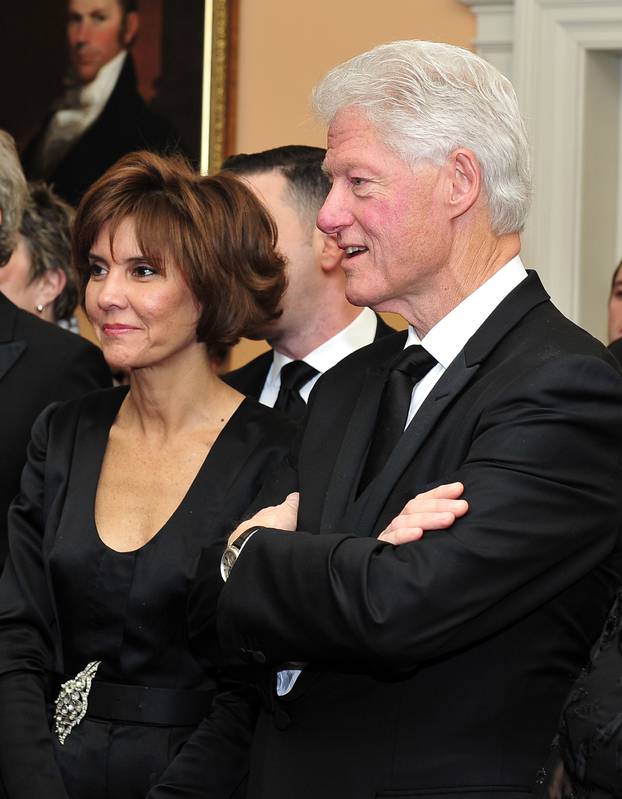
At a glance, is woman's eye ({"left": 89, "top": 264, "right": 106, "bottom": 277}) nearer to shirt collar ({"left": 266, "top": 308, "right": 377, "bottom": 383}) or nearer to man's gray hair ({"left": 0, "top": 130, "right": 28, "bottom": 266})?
man's gray hair ({"left": 0, "top": 130, "right": 28, "bottom": 266})

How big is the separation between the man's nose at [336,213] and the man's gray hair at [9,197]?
1524 mm

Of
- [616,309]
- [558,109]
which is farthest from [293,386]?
[558,109]

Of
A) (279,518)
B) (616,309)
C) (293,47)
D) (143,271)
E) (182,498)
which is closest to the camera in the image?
(279,518)

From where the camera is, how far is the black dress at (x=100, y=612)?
2928mm

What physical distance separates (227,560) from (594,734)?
0.81m

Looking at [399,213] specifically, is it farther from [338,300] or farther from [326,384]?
[338,300]

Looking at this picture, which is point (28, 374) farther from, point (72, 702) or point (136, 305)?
point (72, 702)

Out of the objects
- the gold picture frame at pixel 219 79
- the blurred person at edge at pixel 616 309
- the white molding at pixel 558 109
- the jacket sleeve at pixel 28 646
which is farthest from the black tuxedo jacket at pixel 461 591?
the gold picture frame at pixel 219 79

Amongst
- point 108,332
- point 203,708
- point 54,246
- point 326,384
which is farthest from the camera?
point 54,246

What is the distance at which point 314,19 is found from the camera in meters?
6.06

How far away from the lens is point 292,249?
4086 mm

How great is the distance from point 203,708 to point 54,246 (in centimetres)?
253

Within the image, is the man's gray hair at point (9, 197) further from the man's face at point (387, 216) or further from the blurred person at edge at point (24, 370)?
the man's face at point (387, 216)

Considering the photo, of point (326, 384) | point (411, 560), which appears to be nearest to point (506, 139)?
point (326, 384)
